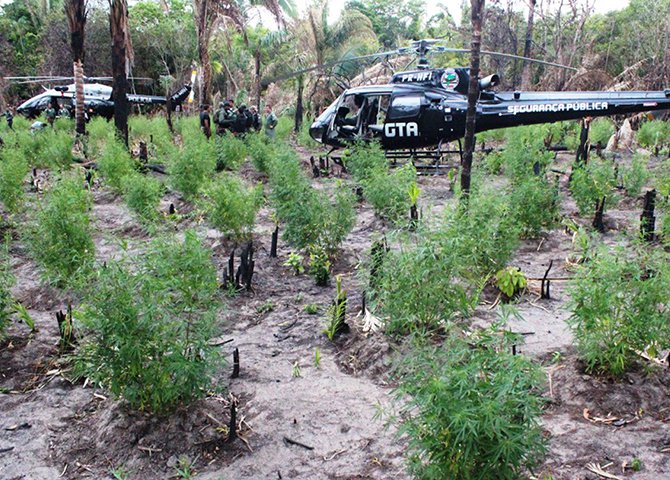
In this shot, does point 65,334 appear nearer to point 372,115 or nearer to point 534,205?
point 534,205

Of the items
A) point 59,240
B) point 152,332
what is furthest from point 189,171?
point 152,332

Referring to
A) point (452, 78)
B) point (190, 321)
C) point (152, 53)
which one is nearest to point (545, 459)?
point (190, 321)

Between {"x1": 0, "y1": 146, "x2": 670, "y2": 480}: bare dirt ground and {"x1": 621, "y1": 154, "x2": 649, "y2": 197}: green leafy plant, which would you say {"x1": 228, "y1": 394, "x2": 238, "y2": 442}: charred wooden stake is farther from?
{"x1": 621, "y1": 154, "x2": 649, "y2": 197}: green leafy plant

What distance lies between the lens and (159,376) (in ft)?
13.2

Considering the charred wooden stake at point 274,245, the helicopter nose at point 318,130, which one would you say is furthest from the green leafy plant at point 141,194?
the helicopter nose at point 318,130

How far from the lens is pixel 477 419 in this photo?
9.02 feet

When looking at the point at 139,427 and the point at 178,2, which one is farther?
the point at 178,2

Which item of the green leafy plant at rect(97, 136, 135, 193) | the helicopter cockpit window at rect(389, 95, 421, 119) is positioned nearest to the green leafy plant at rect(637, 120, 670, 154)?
the helicopter cockpit window at rect(389, 95, 421, 119)

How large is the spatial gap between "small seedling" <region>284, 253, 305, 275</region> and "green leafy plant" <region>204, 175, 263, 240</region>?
0.88m

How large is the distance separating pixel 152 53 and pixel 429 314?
103ft

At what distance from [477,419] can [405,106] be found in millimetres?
11035

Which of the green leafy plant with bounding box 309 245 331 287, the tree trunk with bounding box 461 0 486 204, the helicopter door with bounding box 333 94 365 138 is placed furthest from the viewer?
the helicopter door with bounding box 333 94 365 138

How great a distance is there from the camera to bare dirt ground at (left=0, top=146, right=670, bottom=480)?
3918 mm

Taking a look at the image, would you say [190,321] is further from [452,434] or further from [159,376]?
[452,434]
